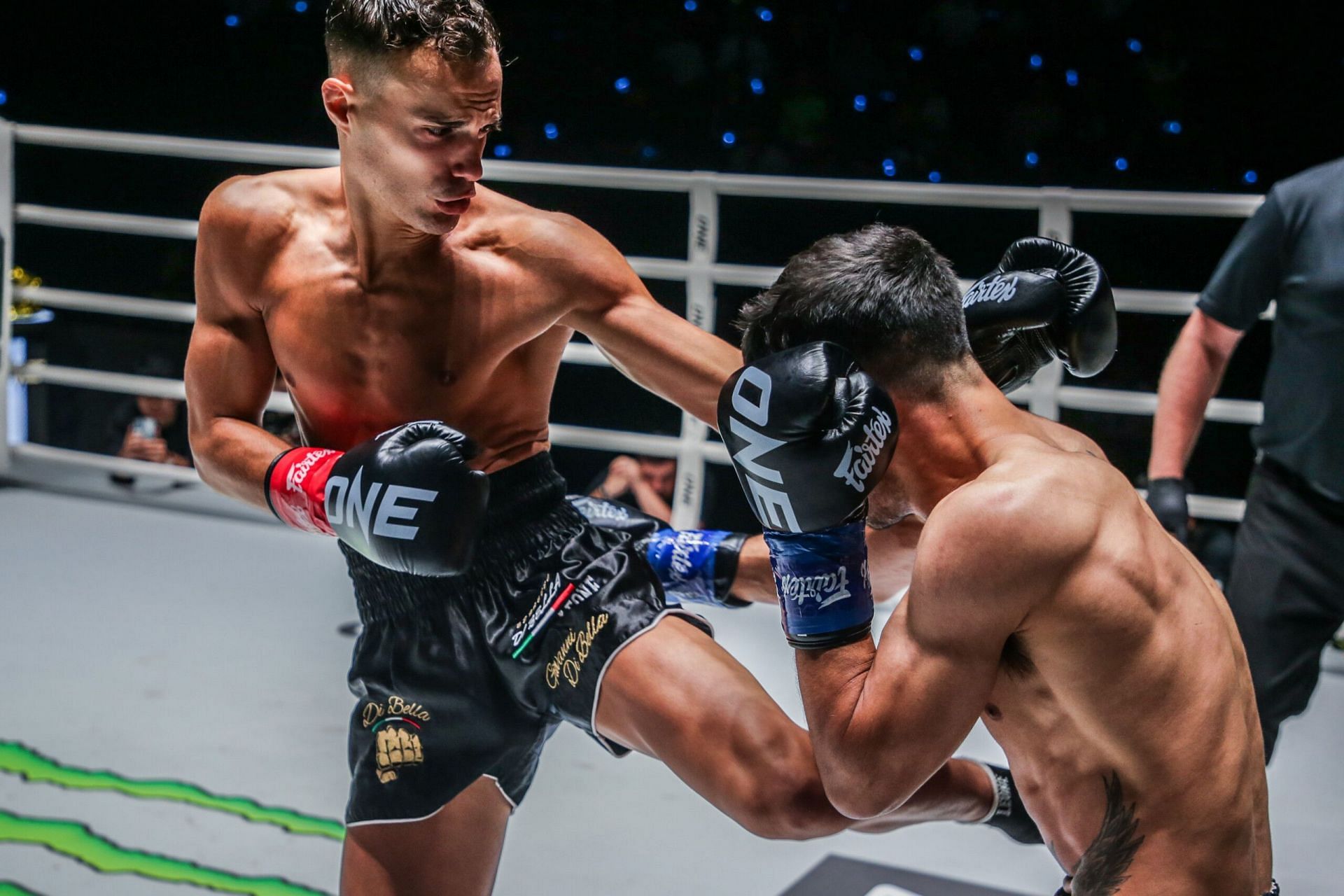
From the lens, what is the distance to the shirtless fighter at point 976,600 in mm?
1155

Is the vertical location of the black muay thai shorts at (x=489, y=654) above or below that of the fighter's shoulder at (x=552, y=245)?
below

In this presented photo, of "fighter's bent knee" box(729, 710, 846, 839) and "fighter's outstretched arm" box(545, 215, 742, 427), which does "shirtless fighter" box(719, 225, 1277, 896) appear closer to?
"fighter's bent knee" box(729, 710, 846, 839)

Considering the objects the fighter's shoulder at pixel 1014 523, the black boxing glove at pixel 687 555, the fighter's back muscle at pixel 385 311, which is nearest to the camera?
the fighter's shoulder at pixel 1014 523

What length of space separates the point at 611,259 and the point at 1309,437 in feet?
3.98

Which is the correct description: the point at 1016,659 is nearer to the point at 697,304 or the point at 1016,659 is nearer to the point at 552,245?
the point at 552,245

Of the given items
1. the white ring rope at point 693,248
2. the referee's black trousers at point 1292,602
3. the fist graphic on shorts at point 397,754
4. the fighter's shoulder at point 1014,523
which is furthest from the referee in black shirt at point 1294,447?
the fist graphic on shorts at point 397,754

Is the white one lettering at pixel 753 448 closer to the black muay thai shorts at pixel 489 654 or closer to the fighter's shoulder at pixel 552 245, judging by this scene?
the black muay thai shorts at pixel 489 654

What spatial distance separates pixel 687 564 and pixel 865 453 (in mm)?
623

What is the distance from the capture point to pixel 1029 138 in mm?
4555

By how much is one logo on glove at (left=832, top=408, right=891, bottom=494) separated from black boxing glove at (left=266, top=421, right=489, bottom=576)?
447mm

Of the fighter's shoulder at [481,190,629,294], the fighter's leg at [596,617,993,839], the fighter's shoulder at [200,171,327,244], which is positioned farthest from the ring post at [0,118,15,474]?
the fighter's leg at [596,617,993,839]

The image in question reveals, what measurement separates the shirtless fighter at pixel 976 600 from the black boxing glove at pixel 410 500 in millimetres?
326

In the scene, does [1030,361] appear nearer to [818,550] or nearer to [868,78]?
[818,550]

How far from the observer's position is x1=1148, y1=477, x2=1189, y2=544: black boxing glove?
90.4 inches
